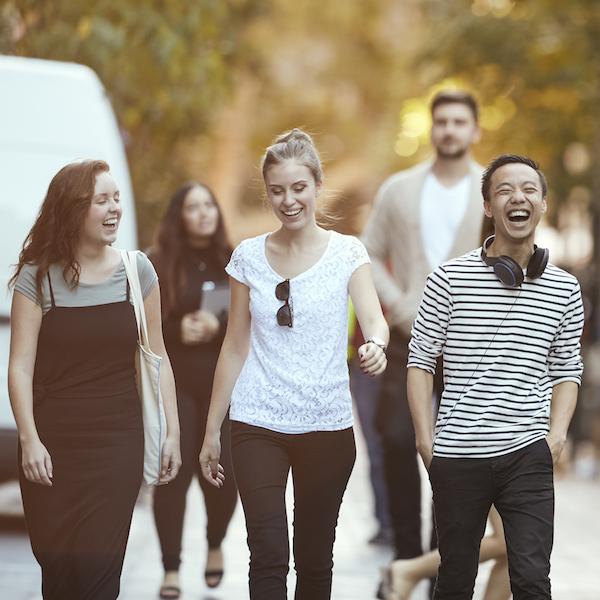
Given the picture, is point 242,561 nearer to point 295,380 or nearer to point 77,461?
point 295,380

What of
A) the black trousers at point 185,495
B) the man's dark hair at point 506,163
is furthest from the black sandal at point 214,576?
the man's dark hair at point 506,163

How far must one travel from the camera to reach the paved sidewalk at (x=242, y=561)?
7.49 meters

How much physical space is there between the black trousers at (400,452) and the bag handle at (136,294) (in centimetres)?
219

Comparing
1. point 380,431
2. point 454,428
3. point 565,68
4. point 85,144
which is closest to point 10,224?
point 85,144

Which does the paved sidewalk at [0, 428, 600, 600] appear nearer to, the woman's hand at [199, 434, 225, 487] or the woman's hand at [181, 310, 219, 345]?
the woman's hand at [181, 310, 219, 345]

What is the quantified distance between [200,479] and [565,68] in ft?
32.3

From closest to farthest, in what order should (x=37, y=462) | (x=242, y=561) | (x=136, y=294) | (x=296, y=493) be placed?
1. (x=37, y=462)
2. (x=136, y=294)
3. (x=296, y=493)
4. (x=242, y=561)

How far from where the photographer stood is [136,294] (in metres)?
5.12

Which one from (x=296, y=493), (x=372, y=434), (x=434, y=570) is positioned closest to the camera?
(x=296, y=493)

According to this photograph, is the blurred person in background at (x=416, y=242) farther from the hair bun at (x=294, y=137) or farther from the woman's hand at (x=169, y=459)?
the woman's hand at (x=169, y=459)

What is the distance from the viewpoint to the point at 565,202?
19.1 metres

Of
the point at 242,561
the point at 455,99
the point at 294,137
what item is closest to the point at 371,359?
the point at 294,137

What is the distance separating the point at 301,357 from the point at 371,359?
35 centimetres

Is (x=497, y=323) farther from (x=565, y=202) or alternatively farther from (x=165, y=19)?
(x=565, y=202)
